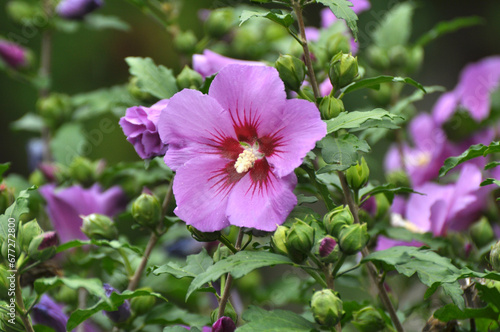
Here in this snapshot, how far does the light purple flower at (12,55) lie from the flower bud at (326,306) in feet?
3.48

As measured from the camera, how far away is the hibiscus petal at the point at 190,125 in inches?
29.4

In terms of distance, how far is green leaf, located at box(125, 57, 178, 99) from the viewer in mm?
902

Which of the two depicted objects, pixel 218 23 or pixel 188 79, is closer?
pixel 188 79

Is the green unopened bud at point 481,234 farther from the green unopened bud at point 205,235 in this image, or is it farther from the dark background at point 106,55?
the dark background at point 106,55

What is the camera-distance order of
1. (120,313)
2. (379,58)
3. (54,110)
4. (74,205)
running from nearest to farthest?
(120,313), (74,205), (379,58), (54,110)

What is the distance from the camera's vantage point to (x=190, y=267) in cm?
79

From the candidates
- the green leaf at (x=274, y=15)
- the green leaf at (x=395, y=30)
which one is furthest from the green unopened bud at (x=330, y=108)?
the green leaf at (x=395, y=30)

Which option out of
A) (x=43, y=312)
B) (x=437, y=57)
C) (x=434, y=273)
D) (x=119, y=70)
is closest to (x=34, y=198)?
(x=43, y=312)

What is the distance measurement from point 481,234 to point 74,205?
69 centimetres

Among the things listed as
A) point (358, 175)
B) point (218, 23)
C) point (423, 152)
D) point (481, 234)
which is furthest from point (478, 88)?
point (358, 175)

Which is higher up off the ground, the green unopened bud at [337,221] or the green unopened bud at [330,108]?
the green unopened bud at [330,108]

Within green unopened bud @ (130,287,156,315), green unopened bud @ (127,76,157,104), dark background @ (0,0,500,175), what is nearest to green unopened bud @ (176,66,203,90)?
green unopened bud @ (127,76,157,104)

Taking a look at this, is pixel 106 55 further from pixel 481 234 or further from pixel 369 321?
pixel 369 321

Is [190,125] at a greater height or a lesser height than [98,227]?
greater
